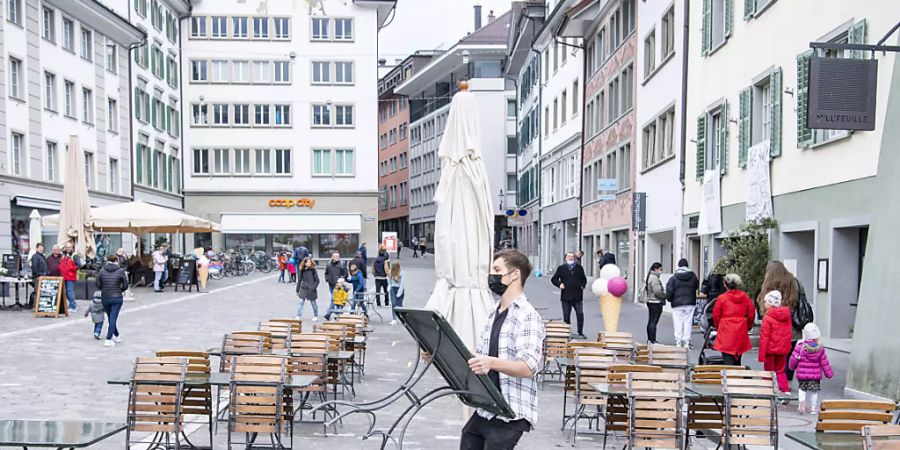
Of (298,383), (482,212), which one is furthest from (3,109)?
(298,383)

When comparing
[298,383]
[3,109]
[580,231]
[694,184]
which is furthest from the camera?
[580,231]

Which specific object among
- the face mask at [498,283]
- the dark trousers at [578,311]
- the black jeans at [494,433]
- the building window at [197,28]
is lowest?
the dark trousers at [578,311]

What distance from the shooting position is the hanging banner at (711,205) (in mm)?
20297

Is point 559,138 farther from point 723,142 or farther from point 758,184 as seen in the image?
point 758,184

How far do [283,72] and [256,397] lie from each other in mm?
50293

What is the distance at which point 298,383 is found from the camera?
799 centimetres

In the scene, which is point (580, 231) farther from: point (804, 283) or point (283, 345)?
point (283, 345)

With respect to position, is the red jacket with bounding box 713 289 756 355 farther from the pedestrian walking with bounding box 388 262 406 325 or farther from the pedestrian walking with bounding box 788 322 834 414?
the pedestrian walking with bounding box 388 262 406 325

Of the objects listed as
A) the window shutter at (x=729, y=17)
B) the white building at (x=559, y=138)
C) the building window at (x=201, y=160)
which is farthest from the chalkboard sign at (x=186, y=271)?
the building window at (x=201, y=160)

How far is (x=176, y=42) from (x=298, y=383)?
165 ft

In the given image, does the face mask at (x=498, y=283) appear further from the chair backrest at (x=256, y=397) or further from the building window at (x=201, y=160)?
the building window at (x=201, y=160)

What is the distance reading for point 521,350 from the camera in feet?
15.5

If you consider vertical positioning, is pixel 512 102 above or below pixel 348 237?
above

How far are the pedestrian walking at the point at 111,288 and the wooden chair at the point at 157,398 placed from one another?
28.8 feet
